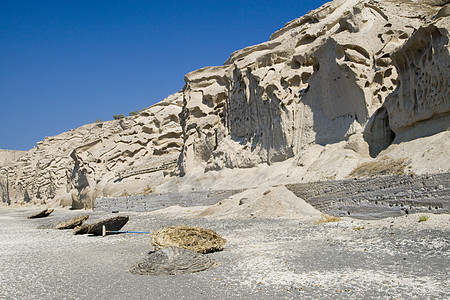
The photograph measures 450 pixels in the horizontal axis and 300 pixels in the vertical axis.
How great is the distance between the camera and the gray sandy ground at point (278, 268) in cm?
501

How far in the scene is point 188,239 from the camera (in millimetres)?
7875

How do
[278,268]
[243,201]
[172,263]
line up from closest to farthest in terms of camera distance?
[278,268], [172,263], [243,201]

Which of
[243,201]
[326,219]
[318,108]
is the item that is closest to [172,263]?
[326,219]

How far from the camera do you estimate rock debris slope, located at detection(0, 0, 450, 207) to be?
1299 cm

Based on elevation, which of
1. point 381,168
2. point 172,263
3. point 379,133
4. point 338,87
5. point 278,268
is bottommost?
point 278,268

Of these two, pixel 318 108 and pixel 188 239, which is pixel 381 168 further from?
pixel 188 239

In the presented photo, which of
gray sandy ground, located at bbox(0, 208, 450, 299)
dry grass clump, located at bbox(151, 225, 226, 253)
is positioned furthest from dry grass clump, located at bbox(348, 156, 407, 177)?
dry grass clump, located at bbox(151, 225, 226, 253)

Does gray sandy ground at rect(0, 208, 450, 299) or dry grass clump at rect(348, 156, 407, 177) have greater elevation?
dry grass clump at rect(348, 156, 407, 177)

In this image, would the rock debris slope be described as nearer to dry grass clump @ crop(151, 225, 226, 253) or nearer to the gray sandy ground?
the gray sandy ground

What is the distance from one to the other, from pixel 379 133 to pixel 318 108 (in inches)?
142

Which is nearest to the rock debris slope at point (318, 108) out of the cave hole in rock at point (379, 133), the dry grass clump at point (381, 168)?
the cave hole in rock at point (379, 133)

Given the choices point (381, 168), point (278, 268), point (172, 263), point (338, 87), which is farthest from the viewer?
point (338, 87)

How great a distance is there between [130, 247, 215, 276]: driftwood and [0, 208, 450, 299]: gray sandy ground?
161 mm

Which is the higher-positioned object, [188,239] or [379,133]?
[379,133]
